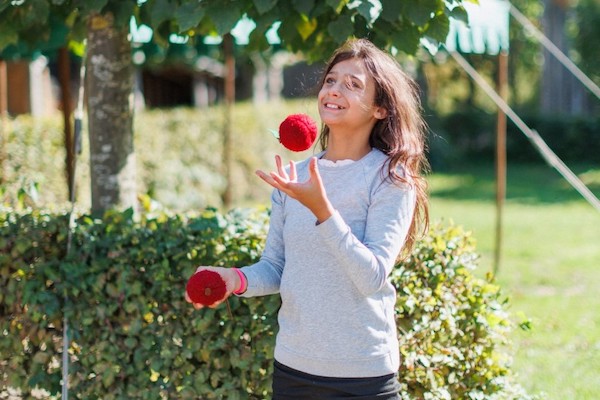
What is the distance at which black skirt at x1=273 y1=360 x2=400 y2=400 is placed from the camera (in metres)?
2.21

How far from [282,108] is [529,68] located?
27381 millimetres

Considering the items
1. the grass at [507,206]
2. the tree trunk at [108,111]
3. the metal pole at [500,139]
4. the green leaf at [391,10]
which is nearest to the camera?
the green leaf at [391,10]

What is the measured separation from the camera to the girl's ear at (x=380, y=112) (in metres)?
2.34

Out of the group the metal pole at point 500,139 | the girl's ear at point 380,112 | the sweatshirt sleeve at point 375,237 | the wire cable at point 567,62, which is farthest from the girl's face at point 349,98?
the metal pole at point 500,139

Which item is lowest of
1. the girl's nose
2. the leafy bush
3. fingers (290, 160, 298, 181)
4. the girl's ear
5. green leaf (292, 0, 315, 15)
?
the leafy bush

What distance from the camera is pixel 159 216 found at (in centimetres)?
343

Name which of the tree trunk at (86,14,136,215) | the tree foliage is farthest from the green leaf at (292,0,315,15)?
the tree trunk at (86,14,136,215)

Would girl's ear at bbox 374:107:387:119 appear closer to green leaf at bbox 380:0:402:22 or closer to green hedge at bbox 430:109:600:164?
green leaf at bbox 380:0:402:22

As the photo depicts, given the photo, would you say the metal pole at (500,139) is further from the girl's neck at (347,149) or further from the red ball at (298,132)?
the red ball at (298,132)

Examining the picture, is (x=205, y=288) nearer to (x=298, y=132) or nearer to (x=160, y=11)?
(x=298, y=132)

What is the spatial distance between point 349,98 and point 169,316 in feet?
4.16

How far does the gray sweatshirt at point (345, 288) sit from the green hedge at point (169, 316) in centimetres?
74

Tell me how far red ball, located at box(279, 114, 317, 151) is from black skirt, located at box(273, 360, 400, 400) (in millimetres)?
612

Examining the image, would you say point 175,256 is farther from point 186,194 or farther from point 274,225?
point 186,194
